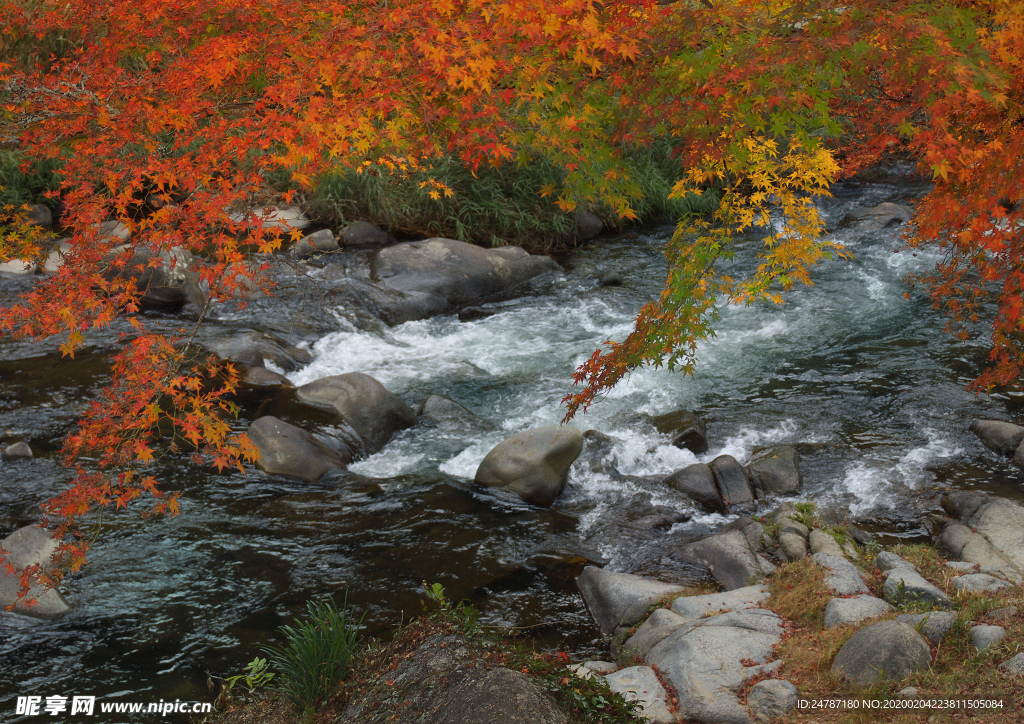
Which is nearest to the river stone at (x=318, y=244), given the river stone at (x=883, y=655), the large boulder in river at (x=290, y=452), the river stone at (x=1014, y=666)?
the large boulder in river at (x=290, y=452)

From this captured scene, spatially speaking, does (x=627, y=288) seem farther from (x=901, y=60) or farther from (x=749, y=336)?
(x=901, y=60)

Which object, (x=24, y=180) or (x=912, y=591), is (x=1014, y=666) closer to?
(x=912, y=591)

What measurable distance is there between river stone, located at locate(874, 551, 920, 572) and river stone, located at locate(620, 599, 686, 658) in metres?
1.43

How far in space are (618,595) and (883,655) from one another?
1.69m

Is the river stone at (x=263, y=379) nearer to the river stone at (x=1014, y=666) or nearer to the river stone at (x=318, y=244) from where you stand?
the river stone at (x=318, y=244)

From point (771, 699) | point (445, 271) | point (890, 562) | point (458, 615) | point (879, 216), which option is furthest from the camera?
point (879, 216)

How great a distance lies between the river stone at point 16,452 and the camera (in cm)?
630

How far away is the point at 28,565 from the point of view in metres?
4.80

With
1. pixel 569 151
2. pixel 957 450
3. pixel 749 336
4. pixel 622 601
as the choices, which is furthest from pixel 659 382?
pixel 569 151

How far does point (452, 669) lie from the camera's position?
3.36 meters

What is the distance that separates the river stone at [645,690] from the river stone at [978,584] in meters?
1.90

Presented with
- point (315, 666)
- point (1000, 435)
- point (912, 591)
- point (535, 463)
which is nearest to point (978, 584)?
point (912, 591)

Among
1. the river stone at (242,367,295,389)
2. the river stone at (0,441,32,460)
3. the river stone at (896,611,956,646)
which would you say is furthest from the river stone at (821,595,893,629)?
the river stone at (0,441,32,460)

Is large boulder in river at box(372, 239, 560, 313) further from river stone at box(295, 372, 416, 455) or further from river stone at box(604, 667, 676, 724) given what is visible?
river stone at box(604, 667, 676, 724)
